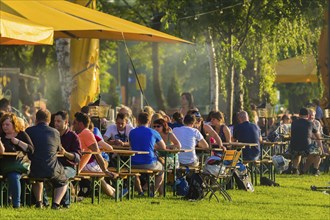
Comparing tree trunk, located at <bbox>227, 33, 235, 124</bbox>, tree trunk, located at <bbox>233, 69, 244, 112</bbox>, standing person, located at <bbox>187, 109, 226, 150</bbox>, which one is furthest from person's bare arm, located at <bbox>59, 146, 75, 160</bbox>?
tree trunk, located at <bbox>233, 69, 244, 112</bbox>

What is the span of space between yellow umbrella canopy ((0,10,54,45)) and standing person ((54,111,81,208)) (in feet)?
4.21

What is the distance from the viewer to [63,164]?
18.0 m

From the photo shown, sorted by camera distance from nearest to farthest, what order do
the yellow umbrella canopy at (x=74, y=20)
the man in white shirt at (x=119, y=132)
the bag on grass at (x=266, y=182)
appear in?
the yellow umbrella canopy at (x=74, y=20), the man in white shirt at (x=119, y=132), the bag on grass at (x=266, y=182)

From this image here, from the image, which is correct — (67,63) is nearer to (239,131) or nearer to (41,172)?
(239,131)

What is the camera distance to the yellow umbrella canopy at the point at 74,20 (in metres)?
20.0

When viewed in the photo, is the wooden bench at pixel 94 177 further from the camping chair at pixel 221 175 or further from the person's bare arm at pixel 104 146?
the camping chair at pixel 221 175

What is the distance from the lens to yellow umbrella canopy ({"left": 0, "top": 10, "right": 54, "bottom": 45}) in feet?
58.0

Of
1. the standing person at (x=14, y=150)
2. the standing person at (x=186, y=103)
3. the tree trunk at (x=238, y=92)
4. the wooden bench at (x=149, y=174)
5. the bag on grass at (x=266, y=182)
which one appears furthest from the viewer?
the tree trunk at (x=238, y=92)

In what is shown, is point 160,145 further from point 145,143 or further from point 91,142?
point 91,142

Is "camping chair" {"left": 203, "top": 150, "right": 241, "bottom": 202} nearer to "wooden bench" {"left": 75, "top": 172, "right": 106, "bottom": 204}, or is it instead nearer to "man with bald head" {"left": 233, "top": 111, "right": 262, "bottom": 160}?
"wooden bench" {"left": 75, "top": 172, "right": 106, "bottom": 204}

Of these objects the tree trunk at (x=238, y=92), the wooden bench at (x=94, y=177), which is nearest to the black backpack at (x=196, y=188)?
the wooden bench at (x=94, y=177)

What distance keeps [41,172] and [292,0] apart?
51.9 ft

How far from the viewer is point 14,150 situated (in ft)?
56.8

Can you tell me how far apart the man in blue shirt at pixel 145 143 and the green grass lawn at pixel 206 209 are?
0.67 m
